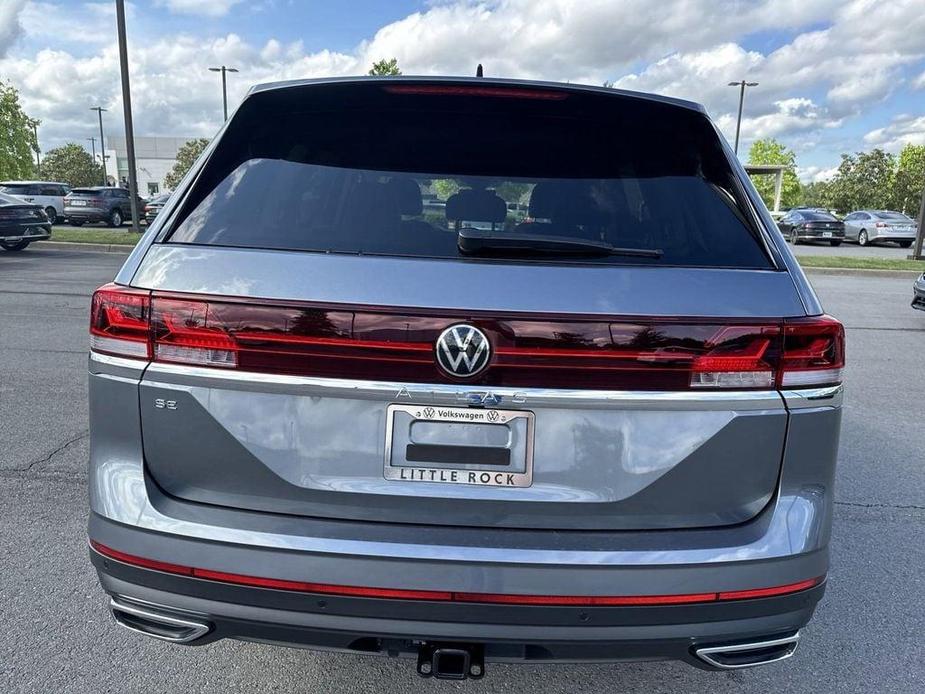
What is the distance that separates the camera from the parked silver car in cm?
2873

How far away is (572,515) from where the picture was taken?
1780mm

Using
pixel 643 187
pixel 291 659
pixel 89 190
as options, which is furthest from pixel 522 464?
pixel 89 190

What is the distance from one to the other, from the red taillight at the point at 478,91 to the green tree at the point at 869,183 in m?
65.4

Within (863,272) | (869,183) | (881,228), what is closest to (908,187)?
(869,183)

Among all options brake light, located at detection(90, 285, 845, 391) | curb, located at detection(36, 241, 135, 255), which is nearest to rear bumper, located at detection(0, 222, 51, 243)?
curb, located at detection(36, 241, 135, 255)

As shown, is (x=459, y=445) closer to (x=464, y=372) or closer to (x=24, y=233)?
(x=464, y=372)

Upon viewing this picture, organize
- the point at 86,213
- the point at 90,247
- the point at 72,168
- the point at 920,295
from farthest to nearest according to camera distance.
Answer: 1. the point at 72,168
2. the point at 86,213
3. the point at 90,247
4. the point at 920,295

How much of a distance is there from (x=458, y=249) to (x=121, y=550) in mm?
1156

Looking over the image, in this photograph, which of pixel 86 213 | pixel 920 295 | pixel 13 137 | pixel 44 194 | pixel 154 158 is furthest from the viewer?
pixel 154 158

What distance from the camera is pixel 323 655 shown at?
2615 millimetres

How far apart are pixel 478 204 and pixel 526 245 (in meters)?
0.36

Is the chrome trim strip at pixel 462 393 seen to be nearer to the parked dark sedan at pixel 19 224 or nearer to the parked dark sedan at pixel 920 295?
the parked dark sedan at pixel 920 295

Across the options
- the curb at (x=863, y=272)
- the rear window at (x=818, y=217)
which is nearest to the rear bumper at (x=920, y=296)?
the curb at (x=863, y=272)

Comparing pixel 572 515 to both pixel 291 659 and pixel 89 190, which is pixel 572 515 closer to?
pixel 291 659
